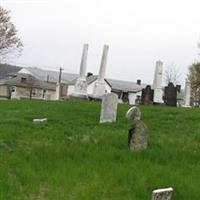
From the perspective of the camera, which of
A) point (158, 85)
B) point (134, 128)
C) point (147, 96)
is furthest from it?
point (158, 85)

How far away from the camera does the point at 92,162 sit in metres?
9.05

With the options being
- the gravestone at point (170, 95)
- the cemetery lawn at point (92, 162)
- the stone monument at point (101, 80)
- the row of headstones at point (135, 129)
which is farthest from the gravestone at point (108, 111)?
the stone monument at point (101, 80)

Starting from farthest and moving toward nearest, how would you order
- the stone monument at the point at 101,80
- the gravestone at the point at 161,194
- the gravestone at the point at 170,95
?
the stone monument at the point at 101,80
the gravestone at the point at 170,95
the gravestone at the point at 161,194

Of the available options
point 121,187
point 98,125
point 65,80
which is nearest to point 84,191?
point 121,187

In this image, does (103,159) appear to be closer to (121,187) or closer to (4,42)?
(121,187)

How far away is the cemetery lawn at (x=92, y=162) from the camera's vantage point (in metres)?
7.58

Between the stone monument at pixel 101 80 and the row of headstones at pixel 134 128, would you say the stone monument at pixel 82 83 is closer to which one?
the stone monument at pixel 101 80

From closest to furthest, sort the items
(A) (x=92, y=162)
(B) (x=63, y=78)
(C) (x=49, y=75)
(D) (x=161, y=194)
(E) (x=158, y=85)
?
(D) (x=161, y=194) → (A) (x=92, y=162) → (E) (x=158, y=85) → (B) (x=63, y=78) → (C) (x=49, y=75)

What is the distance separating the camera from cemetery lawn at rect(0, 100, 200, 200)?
24.9 ft

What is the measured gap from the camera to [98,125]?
1343 cm

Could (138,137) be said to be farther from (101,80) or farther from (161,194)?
(101,80)

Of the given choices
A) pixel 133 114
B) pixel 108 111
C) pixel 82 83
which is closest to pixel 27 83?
pixel 82 83

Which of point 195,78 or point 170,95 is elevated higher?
point 195,78

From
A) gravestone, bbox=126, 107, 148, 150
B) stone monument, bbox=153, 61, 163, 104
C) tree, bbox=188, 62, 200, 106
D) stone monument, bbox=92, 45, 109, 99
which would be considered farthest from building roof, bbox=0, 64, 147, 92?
gravestone, bbox=126, 107, 148, 150
